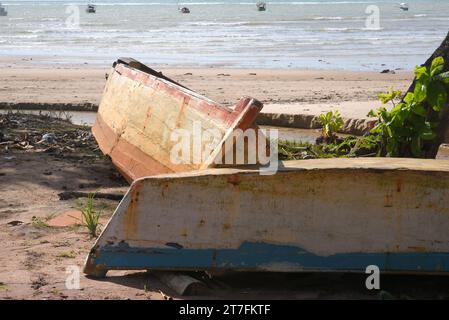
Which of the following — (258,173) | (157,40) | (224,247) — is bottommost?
(157,40)

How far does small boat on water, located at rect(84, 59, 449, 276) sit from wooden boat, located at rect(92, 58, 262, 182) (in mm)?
364

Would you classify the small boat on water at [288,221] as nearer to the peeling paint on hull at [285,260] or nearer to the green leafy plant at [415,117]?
the peeling paint on hull at [285,260]

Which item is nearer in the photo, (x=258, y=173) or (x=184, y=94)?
(x=258, y=173)

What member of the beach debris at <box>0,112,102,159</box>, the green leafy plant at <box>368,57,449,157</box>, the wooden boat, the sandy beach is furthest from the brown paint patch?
the sandy beach

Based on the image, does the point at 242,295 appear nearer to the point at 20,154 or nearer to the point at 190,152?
the point at 190,152

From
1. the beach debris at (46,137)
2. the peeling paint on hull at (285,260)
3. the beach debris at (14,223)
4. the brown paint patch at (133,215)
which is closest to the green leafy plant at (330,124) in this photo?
the beach debris at (46,137)

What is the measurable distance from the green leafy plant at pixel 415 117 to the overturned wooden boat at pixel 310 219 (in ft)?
4.03

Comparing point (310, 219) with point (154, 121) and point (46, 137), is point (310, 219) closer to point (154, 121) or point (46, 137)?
point (154, 121)

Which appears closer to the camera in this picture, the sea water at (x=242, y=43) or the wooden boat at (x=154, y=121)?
the wooden boat at (x=154, y=121)

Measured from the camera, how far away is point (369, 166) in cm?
442

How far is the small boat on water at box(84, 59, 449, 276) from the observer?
14.3 ft

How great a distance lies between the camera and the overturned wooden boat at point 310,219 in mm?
4352
